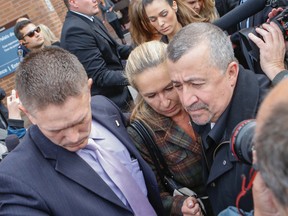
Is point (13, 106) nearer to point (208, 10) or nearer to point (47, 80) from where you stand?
point (47, 80)

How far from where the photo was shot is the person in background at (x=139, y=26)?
321cm

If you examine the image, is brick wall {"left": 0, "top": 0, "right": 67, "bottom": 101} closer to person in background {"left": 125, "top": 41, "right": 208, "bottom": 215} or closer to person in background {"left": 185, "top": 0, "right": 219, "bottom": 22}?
person in background {"left": 185, "top": 0, "right": 219, "bottom": 22}

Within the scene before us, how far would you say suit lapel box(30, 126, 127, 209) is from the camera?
5.16ft

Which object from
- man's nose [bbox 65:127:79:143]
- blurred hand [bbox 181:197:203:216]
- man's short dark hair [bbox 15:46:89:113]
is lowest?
blurred hand [bbox 181:197:203:216]

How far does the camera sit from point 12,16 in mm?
6992

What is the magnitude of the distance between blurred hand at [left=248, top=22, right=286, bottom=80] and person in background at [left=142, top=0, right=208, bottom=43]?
1.29 metres

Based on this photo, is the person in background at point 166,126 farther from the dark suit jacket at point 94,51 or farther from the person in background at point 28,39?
the person in background at point 28,39

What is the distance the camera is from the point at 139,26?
10.9 ft

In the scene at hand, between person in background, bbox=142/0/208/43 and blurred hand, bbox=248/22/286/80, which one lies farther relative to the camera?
person in background, bbox=142/0/208/43

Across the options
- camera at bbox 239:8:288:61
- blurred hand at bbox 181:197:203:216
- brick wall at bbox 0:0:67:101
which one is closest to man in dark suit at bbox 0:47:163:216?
blurred hand at bbox 181:197:203:216

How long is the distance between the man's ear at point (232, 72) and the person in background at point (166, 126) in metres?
0.40

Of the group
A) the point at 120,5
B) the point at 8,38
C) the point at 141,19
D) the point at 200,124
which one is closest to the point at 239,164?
the point at 200,124

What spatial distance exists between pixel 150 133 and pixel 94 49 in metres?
1.39

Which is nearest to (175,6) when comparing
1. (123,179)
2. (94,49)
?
(94,49)
